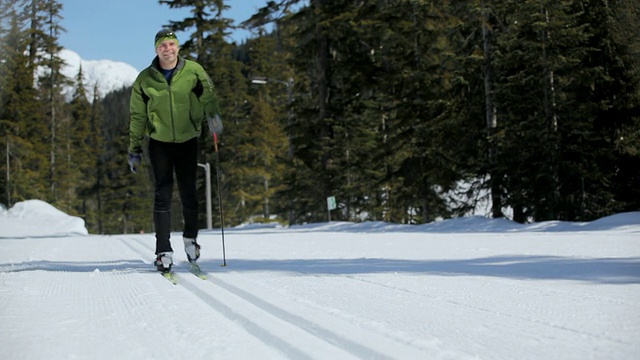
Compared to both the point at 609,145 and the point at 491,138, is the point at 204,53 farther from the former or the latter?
the point at 609,145

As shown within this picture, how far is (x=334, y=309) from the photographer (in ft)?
8.39

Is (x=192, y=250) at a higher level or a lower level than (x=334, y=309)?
higher

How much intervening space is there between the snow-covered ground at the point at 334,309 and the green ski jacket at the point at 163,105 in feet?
3.69

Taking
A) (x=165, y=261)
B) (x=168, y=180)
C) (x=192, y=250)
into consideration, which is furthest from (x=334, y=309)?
(x=168, y=180)

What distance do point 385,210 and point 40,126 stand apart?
96.6 ft

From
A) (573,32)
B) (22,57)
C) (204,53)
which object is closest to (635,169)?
(573,32)

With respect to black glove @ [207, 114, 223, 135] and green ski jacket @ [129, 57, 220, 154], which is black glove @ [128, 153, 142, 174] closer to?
green ski jacket @ [129, 57, 220, 154]

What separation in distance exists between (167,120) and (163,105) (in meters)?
0.12

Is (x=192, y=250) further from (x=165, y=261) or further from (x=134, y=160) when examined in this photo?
(x=134, y=160)

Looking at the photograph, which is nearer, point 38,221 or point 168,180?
point 168,180

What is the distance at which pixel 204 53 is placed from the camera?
29781 mm

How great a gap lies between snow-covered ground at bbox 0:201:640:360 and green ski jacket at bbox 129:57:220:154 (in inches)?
44.3

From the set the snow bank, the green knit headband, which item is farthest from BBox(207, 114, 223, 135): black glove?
the snow bank

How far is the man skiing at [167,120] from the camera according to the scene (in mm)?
4152
